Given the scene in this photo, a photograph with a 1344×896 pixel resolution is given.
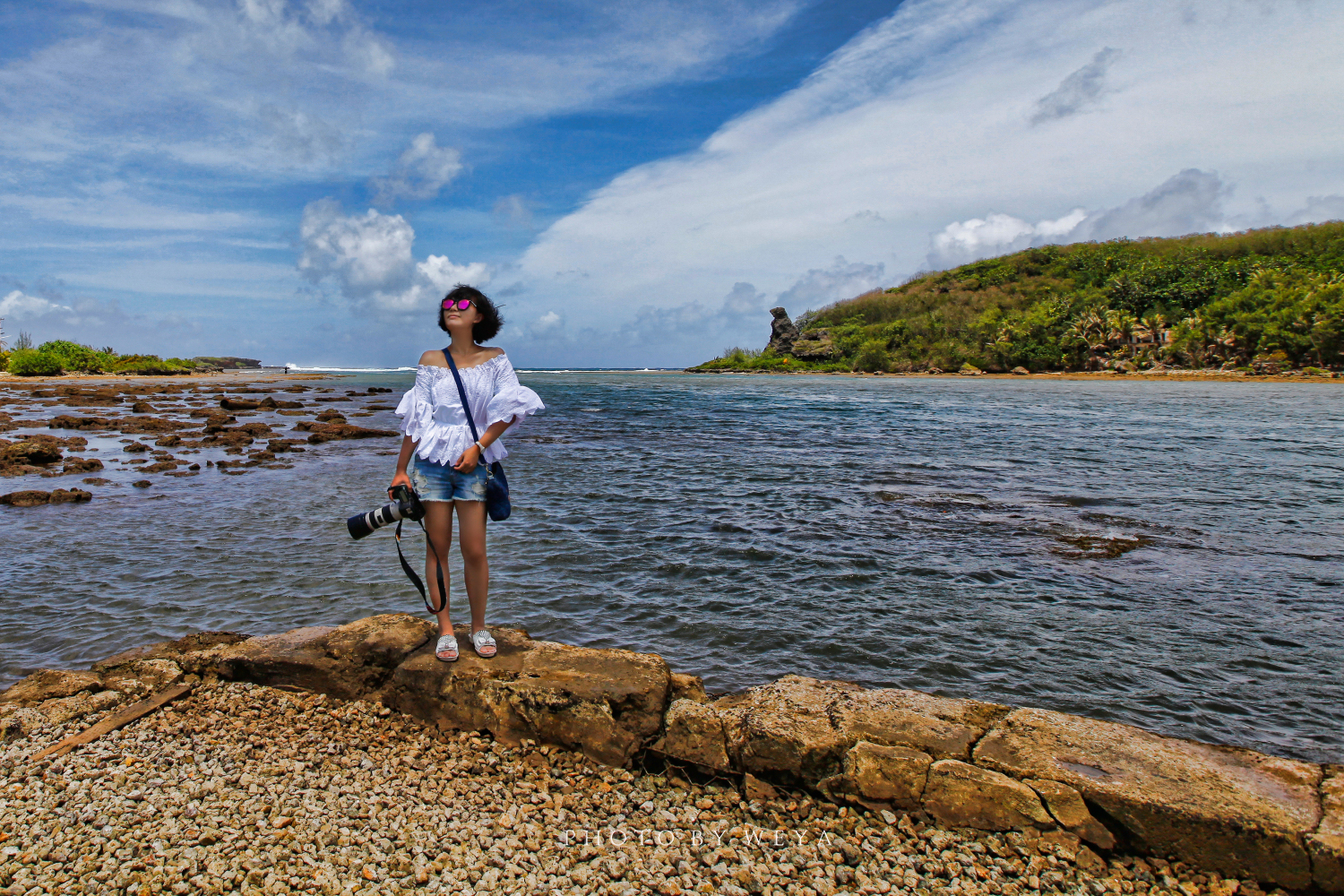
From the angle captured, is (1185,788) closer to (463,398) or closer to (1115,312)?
(463,398)

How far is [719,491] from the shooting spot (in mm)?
Result: 12859

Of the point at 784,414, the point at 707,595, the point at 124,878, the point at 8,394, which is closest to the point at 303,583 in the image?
the point at 707,595

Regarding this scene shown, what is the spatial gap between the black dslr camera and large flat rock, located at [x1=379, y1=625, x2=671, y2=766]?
0.92 metres

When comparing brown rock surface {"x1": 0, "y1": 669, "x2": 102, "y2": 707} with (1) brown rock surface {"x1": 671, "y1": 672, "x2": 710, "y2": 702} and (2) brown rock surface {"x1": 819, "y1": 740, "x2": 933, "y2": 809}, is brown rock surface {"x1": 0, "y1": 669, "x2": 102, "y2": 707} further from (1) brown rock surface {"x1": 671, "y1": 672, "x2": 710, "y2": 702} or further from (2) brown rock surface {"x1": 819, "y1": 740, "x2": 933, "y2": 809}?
(2) brown rock surface {"x1": 819, "y1": 740, "x2": 933, "y2": 809}

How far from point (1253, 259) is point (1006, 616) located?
10055 cm

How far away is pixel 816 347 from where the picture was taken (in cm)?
11456

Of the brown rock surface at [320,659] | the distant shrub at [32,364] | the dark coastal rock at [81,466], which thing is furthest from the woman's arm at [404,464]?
the distant shrub at [32,364]

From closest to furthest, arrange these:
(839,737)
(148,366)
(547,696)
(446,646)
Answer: (839,737) < (547,696) < (446,646) < (148,366)

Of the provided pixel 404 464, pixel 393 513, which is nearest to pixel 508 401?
pixel 404 464

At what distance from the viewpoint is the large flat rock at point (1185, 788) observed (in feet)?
9.31

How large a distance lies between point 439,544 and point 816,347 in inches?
4517

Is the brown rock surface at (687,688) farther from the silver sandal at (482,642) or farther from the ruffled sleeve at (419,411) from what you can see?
the ruffled sleeve at (419,411)

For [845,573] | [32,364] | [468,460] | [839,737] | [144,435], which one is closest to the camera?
[839,737]

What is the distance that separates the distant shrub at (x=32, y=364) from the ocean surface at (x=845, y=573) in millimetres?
51089
